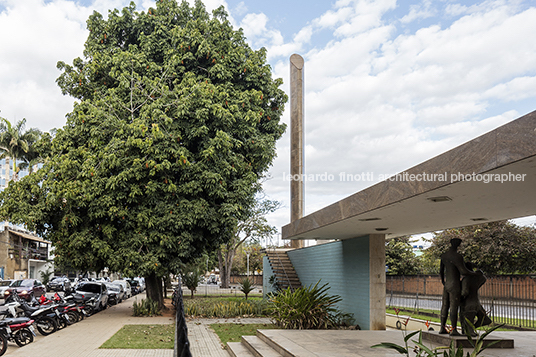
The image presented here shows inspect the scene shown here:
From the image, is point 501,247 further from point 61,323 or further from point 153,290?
point 61,323

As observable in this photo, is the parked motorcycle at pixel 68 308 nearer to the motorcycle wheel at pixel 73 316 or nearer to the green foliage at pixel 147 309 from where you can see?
the motorcycle wheel at pixel 73 316

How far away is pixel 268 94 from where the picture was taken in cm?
2278

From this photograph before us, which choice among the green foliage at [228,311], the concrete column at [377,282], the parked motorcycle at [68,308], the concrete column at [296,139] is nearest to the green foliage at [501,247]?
the concrete column at [296,139]

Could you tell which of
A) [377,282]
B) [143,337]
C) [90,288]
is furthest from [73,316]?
[377,282]

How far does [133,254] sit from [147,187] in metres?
2.59

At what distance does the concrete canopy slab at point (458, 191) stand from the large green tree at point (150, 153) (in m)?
7.87

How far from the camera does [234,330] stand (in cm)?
1529

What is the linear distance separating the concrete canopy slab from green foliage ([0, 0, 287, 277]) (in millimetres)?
7745

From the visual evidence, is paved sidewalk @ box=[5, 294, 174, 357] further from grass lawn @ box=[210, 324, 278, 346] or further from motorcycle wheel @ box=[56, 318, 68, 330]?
grass lawn @ box=[210, 324, 278, 346]

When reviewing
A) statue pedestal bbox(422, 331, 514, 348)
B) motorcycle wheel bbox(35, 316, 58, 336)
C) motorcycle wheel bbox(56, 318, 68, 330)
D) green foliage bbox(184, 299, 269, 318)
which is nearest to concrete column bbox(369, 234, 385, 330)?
statue pedestal bbox(422, 331, 514, 348)

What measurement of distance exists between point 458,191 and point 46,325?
12.9m

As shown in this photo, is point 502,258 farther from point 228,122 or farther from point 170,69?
point 170,69

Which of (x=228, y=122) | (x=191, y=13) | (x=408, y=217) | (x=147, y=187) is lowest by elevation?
(x=408, y=217)

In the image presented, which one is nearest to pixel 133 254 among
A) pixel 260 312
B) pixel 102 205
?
pixel 102 205
